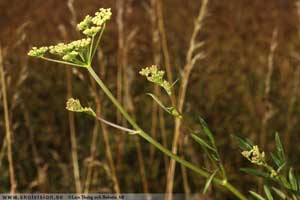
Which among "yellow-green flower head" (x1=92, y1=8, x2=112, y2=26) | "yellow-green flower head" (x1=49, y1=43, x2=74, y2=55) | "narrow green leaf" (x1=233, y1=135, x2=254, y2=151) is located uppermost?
"yellow-green flower head" (x1=92, y1=8, x2=112, y2=26)

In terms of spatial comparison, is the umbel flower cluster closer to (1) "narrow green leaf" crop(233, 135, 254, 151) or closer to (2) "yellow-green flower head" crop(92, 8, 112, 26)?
(2) "yellow-green flower head" crop(92, 8, 112, 26)

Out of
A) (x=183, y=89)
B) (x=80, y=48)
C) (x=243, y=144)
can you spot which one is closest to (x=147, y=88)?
(x=183, y=89)

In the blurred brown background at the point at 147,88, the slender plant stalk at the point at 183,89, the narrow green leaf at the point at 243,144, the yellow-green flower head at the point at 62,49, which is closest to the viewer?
the yellow-green flower head at the point at 62,49

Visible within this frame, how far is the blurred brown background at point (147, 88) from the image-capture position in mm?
2733

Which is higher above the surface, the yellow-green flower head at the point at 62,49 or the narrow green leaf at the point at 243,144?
the yellow-green flower head at the point at 62,49

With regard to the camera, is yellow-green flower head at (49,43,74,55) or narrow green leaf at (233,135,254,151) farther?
narrow green leaf at (233,135,254,151)

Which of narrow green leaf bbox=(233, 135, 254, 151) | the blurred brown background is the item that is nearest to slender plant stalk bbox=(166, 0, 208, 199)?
the blurred brown background

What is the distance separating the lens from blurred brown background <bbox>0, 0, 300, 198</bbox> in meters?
2.73

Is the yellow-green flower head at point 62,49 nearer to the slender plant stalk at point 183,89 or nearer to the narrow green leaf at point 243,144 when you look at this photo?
the narrow green leaf at point 243,144

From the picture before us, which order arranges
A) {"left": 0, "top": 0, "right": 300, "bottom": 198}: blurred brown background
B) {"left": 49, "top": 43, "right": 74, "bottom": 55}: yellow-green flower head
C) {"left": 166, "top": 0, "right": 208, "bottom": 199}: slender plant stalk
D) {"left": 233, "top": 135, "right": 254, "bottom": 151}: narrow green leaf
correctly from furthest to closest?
{"left": 0, "top": 0, "right": 300, "bottom": 198}: blurred brown background < {"left": 166, "top": 0, "right": 208, "bottom": 199}: slender plant stalk < {"left": 233, "top": 135, "right": 254, "bottom": 151}: narrow green leaf < {"left": 49, "top": 43, "right": 74, "bottom": 55}: yellow-green flower head

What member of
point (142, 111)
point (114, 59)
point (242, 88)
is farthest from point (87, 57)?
point (114, 59)

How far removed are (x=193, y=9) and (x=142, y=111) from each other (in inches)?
66.4

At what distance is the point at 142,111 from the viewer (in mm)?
3426

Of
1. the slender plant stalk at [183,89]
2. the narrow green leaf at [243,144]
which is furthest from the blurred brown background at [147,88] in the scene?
the narrow green leaf at [243,144]
